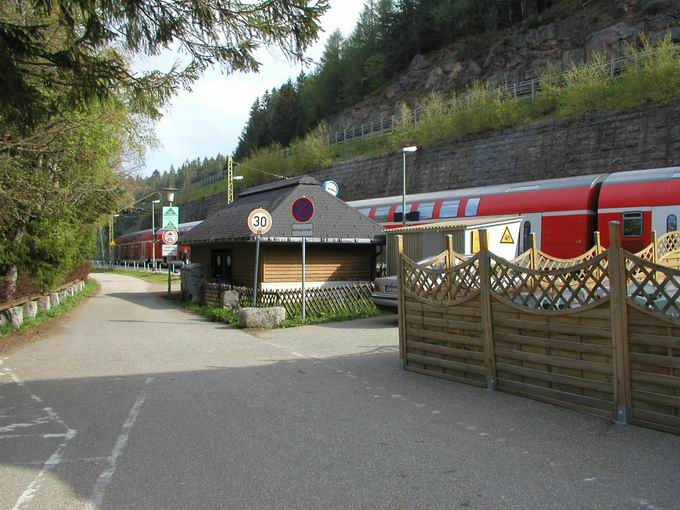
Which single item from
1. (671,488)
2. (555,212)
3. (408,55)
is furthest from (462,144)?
(408,55)

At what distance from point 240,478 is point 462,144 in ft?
117

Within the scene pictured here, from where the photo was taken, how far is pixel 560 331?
6105 millimetres

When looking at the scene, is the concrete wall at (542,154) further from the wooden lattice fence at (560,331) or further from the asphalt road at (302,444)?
the asphalt road at (302,444)

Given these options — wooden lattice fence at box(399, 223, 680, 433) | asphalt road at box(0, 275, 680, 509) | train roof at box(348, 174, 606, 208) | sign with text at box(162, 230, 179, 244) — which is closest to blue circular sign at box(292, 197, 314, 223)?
asphalt road at box(0, 275, 680, 509)

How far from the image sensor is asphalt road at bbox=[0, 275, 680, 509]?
13.4 ft

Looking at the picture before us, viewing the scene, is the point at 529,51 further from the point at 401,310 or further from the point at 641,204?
the point at 401,310

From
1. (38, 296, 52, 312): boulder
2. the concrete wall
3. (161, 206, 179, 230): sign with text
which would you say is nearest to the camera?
(38, 296, 52, 312): boulder

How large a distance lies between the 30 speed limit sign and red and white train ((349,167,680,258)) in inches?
386

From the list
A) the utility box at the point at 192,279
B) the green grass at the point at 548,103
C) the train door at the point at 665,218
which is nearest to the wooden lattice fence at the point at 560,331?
the train door at the point at 665,218

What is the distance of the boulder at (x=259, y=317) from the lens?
47.3ft

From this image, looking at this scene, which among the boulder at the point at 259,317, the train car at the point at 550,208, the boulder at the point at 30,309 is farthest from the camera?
the train car at the point at 550,208

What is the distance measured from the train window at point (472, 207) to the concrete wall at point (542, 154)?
8482mm

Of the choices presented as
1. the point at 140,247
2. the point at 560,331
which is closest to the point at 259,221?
the point at 560,331

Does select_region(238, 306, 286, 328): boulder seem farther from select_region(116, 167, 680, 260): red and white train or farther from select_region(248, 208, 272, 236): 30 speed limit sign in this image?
select_region(116, 167, 680, 260): red and white train
